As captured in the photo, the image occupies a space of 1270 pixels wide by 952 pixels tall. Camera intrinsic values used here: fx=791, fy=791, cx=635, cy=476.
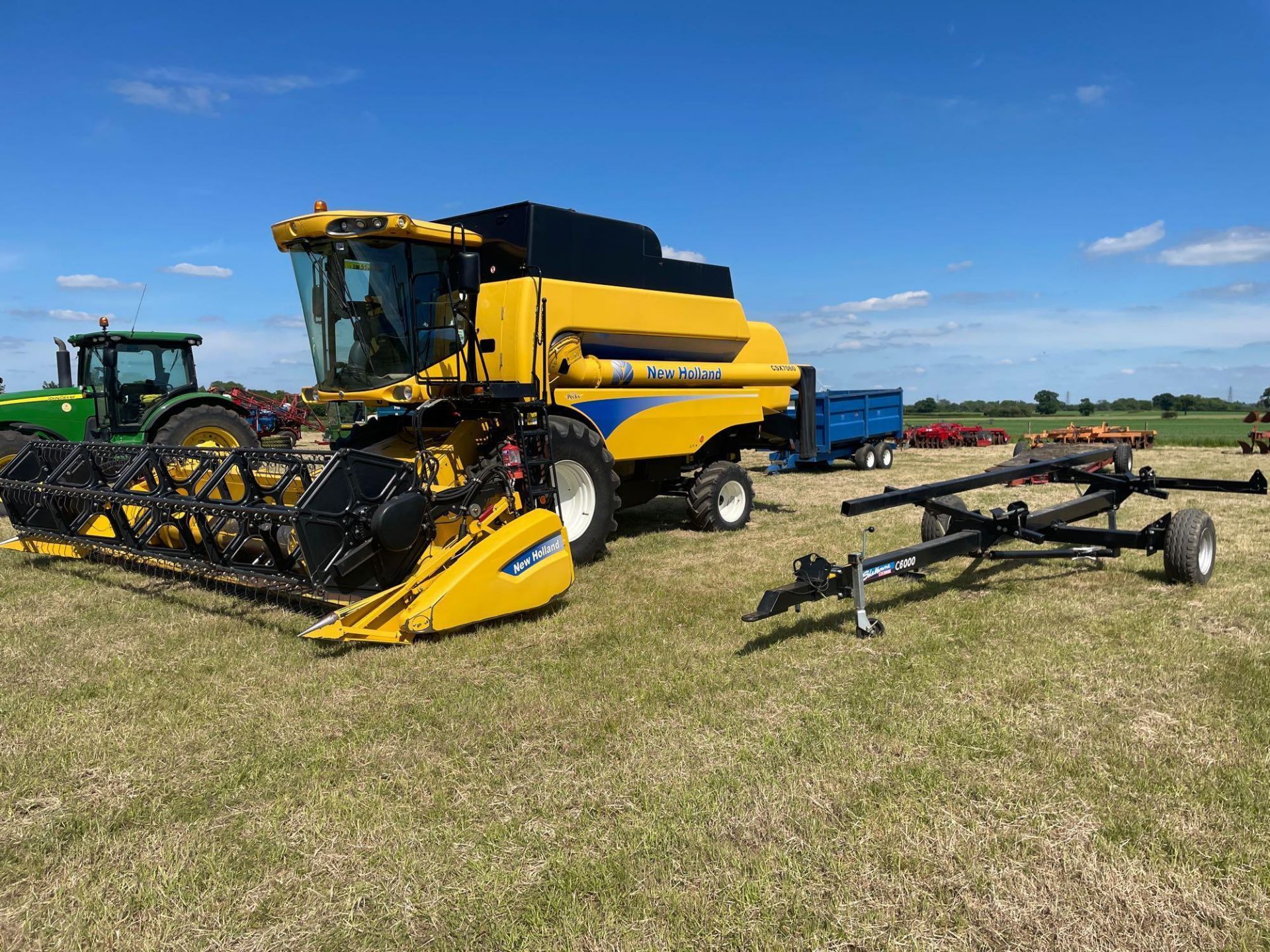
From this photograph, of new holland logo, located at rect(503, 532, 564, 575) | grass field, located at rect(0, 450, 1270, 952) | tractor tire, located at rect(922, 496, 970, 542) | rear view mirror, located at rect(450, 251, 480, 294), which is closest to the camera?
grass field, located at rect(0, 450, 1270, 952)

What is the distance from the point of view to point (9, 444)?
35.2ft

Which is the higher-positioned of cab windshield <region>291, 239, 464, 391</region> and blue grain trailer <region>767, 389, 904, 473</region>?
cab windshield <region>291, 239, 464, 391</region>

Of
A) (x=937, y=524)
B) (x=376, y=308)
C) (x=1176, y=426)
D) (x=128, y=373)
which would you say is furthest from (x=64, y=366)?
(x=1176, y=426)

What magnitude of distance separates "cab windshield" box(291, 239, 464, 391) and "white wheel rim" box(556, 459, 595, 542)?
4.80 ft

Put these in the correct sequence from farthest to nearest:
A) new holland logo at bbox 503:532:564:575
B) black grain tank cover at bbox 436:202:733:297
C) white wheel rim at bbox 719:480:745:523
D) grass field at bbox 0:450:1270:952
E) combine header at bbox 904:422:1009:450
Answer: combine header at bbox 904:422:1009:450 → white wheel rim at bbox 719:480:745:523 → black grain tank cover at bbox 436:202:733:297 → new holland logo at bbox 503:532:564:575 → grass field at bbox 0:450:1270:952

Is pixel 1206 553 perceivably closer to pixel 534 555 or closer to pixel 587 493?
pixel 587 493

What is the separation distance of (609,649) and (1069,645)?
2.71 metres

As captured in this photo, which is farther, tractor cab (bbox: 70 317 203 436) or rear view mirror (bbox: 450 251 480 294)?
tractor cab (bbox: 70 317 203 436)

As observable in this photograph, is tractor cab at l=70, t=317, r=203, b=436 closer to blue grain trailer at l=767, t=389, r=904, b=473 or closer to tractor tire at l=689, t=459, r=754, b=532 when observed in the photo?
tractor tire at l=689, t=459, r=754, b=532

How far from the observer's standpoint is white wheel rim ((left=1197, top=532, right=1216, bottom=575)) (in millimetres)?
5891

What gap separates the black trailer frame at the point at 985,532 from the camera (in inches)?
179

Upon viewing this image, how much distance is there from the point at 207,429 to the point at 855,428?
493 inches

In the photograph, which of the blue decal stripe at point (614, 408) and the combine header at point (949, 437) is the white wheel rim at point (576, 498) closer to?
the blue decal stripe at point (614, 408)

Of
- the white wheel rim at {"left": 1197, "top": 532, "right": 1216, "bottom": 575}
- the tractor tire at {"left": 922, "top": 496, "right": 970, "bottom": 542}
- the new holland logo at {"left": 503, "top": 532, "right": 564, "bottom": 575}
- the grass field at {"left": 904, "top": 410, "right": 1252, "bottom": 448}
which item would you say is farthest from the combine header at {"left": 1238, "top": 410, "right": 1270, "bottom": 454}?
the new holland logo at {"left": 503, "top": 532, "right": 564, "bottom": 575}
